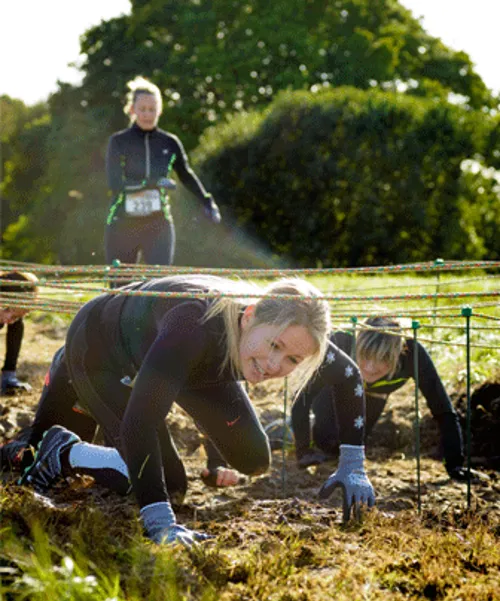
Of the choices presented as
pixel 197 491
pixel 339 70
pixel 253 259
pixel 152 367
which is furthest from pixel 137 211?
pixel 339 70

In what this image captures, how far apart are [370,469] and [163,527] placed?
73.3 inches

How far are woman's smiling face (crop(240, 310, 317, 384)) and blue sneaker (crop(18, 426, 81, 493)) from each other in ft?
3.20

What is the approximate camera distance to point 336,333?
13.4 ft

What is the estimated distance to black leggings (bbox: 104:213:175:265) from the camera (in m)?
5.55

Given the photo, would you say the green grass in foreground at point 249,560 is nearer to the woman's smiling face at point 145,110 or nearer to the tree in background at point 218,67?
the woman's smiling face at point 145,110

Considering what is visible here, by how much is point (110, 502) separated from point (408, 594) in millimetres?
1416

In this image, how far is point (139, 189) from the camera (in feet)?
18.1

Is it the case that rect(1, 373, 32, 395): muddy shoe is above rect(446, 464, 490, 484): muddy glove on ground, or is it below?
above

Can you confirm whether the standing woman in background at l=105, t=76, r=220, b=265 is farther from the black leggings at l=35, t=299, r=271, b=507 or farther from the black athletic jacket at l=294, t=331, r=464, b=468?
the black leggings at l=35, t=299, r=271, b=507

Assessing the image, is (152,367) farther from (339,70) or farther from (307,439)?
(339,70)

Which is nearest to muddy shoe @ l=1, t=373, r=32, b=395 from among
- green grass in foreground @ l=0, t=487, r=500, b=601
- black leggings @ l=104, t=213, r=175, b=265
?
black leggings @ l=104, t=213, r=175, b=265

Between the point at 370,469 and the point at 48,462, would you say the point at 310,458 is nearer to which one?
the point at 370,469

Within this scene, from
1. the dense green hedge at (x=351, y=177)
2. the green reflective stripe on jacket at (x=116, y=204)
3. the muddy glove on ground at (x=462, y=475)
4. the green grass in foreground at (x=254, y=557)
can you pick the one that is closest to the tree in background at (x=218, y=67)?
the dense green hedge at (x=351, y=177)

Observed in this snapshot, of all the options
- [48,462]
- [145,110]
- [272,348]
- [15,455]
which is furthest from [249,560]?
[145,110]
